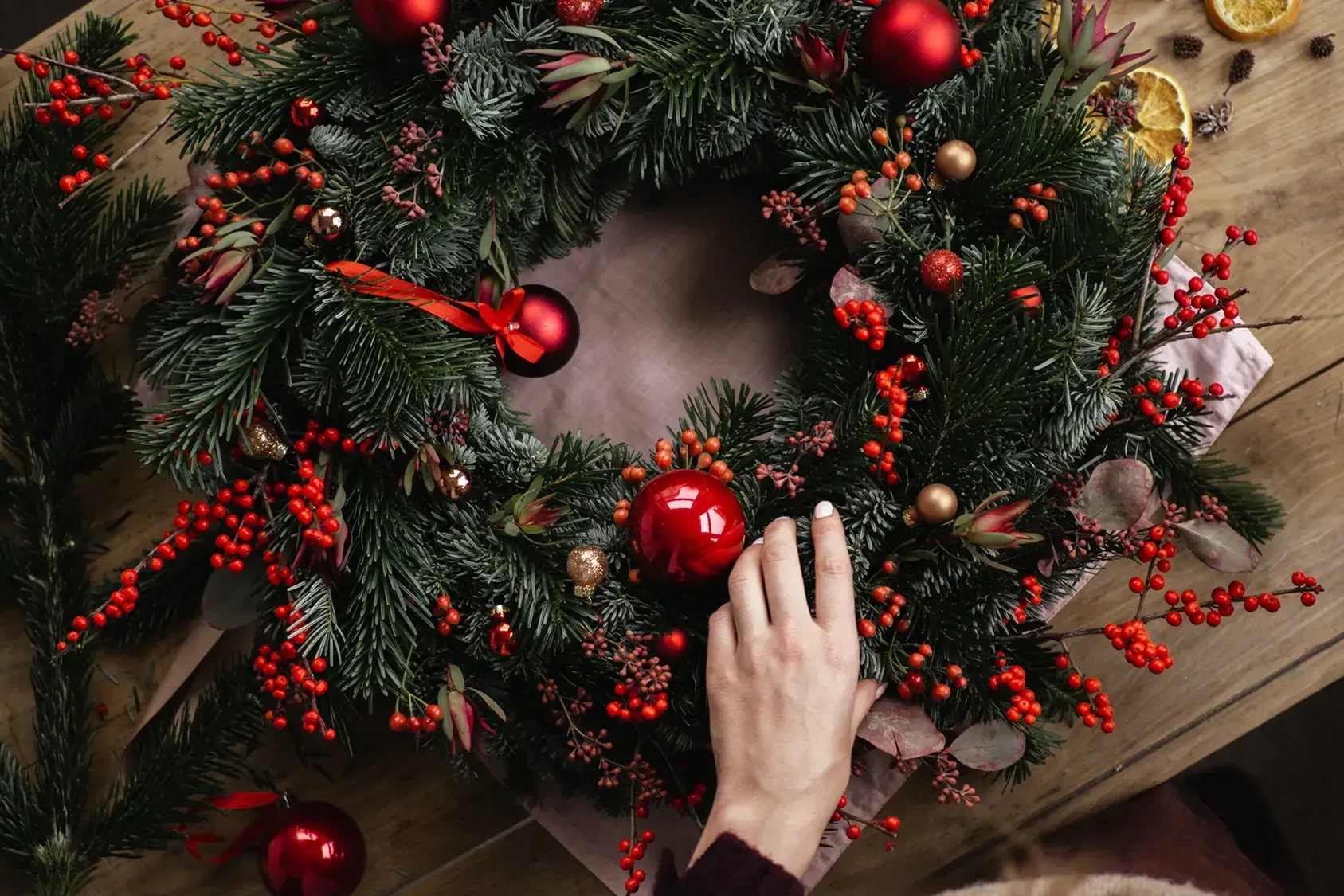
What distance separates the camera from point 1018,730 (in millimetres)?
904

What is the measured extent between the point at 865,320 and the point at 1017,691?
36 centimetres

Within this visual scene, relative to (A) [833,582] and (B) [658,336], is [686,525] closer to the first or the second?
(A) [833,582]

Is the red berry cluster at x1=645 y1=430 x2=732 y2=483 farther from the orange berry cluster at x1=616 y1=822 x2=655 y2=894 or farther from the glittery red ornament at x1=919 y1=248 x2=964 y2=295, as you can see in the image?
the orange berry cluster at x1=616 y1=822 x2=655 y2=894

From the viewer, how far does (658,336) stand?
1.05 metres

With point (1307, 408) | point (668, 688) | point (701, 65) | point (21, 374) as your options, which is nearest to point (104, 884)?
point (21, 374)

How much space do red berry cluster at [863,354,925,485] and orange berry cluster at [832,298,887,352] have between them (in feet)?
0.09

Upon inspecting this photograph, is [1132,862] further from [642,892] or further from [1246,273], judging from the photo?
[1246,273]

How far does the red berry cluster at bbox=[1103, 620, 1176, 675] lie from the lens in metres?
0.83

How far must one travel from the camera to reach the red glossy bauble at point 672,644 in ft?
2.78

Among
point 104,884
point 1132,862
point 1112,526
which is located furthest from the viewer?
point 104,884

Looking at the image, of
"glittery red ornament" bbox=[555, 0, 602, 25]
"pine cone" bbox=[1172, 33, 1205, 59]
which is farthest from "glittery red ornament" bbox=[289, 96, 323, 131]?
"pine cone" bbox=[1172, 33, 1205, 59]

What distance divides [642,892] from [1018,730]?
443mm

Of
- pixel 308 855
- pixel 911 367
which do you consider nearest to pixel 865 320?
pixel 911 367

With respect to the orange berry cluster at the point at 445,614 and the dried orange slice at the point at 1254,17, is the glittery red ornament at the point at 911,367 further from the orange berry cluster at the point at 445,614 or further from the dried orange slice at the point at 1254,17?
the dried orange slice at the point at 1254,17
